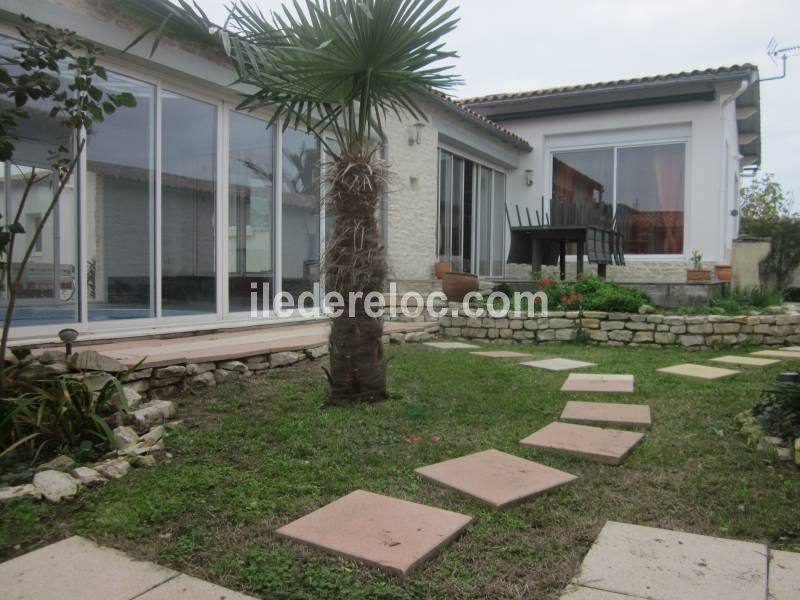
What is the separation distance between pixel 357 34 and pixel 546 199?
10.1m

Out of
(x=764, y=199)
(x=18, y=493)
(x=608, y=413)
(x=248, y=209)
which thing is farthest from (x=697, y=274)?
(x=764, y=199)

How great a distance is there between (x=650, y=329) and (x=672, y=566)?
5926 millimetres

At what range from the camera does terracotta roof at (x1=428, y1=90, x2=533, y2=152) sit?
9758 millimetres

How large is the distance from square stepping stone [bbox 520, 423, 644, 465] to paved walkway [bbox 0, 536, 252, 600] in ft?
6.31

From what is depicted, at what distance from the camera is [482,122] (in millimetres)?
10805

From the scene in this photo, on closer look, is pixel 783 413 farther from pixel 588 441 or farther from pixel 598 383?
pixel 598 383

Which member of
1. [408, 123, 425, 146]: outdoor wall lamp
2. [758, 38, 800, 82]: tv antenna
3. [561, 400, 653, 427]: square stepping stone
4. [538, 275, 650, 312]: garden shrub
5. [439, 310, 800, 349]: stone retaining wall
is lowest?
[561, 400, 653, 427]: square stepping stone

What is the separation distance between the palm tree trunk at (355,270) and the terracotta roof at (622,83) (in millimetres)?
9163

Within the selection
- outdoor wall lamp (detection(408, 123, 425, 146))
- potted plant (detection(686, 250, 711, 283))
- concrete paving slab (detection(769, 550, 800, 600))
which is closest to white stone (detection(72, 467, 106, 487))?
concrete paving slab (detection(769, 550, 800, 600))

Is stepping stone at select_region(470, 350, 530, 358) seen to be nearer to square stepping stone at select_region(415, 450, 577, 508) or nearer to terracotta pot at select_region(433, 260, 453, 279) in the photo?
square stepping stone at select_region(415, 450, 577, 508)

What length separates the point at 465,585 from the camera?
1.80 m

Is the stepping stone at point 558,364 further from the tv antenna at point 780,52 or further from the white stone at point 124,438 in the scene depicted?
the tv antenna at point 780,52

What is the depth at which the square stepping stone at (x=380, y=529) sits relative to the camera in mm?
1926

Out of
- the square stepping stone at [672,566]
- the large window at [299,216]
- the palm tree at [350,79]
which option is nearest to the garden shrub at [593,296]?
the large window at [299,216]
